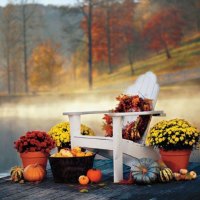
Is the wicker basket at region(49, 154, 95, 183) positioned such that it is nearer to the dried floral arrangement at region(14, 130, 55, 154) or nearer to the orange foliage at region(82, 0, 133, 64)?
the dried floral arrangement at region(14, 130, 55, 154)

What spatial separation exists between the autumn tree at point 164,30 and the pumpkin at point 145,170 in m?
12.7

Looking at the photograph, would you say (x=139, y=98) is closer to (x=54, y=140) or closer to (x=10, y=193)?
(x=54, y=140)

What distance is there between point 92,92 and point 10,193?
43.1 feet

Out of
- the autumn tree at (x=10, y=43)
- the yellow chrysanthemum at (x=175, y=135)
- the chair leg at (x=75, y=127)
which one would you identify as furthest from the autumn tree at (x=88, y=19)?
the yellow chrysanthemum at (x=175, y=135)

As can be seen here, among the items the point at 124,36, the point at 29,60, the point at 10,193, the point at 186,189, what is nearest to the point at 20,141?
the point at 10,193

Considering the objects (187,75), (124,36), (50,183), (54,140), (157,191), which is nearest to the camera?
(157,191)

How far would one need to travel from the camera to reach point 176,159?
455 centimetres

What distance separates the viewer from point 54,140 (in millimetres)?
5062

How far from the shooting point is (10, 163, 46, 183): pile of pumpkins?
14.6ft

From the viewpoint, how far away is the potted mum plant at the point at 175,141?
449 cm

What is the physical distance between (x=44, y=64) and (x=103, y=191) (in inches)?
614

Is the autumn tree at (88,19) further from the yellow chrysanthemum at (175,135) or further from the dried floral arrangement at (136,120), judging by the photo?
the yellow chrysanthemum at (175,135)

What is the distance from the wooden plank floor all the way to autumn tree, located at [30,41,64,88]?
14.6 metres

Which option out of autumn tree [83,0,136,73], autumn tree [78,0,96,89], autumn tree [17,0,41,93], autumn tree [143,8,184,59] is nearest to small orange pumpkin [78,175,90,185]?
autumn tree [143,8,184,59]
